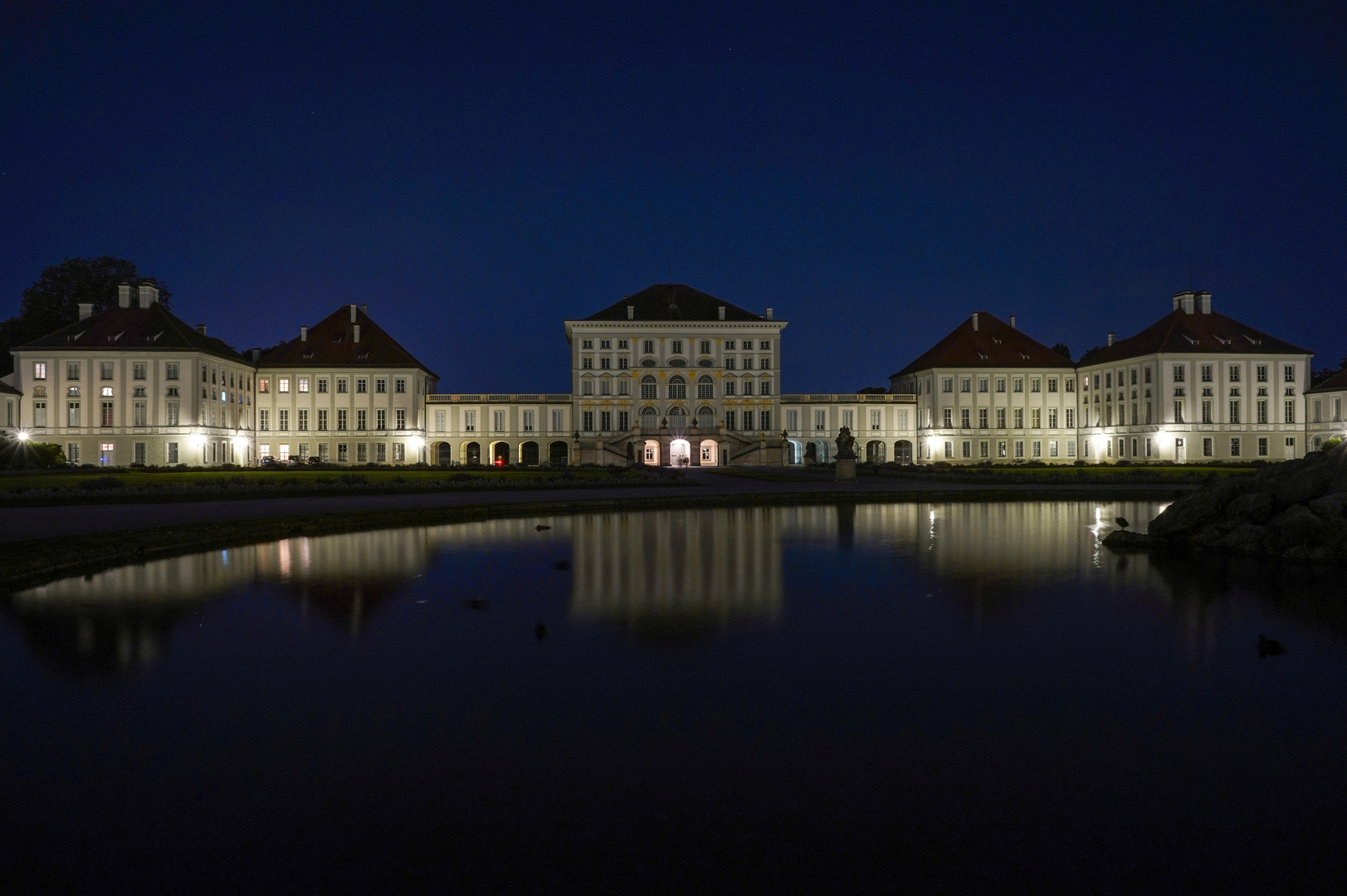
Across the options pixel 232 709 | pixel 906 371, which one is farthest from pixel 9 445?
pixel 906 371

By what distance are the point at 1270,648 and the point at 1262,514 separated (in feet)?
28.5

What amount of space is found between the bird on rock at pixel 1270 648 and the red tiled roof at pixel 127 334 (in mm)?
66708

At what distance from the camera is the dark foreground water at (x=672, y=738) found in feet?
15.2

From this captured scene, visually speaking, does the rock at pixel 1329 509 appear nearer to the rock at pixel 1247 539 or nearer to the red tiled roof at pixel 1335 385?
the rock at pixel 1247 539

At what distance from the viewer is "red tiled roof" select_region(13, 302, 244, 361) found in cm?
6219

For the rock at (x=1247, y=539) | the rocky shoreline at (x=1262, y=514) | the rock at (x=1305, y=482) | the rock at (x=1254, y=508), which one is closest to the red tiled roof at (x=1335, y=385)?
the rocky shoreline at (x=1262, y=514)

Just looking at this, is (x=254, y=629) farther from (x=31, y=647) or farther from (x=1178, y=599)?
(x=1178, y=599)

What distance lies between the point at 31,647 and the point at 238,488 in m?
21.9

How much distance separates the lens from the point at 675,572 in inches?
525

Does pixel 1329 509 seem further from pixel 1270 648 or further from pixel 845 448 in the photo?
pixel 845 448

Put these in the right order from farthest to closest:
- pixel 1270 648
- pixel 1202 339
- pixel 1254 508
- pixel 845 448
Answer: pixel 1202 339
pixel 845 448
pixel 1254 508
pixel 1270 648

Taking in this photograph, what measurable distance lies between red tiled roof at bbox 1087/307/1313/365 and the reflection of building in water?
58731 millimetres

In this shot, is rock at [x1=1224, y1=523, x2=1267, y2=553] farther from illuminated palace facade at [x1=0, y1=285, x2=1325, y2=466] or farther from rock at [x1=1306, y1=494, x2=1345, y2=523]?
illuminated palace facade at [x1=0, y1=285, x2=1325, y2=466]

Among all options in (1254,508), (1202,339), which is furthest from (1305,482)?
(1202,339)
